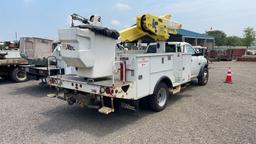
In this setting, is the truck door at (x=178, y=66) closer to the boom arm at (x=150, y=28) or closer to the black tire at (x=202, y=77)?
Result: the boom arm at (x=150, y=28)

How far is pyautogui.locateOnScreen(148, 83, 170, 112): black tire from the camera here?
6.15 metres

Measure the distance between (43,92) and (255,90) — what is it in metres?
8.74

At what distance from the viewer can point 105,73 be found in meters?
5.55

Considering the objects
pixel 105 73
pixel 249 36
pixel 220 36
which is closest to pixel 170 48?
pixel 105 73

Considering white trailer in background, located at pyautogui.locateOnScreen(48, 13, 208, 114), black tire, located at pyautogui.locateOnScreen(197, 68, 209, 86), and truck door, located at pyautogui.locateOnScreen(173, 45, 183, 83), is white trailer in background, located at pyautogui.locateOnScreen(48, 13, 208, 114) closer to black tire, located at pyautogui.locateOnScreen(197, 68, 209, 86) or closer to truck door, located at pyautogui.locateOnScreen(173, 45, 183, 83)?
truck door, located at pyautogui.locateOnScreen(173, 45, 183, 83)

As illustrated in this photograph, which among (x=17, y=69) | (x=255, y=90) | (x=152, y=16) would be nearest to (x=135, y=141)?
(x=152, y=16)

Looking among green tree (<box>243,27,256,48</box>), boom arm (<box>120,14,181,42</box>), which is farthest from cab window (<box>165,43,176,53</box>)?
green tree (<box>243,27,256,48</box>)

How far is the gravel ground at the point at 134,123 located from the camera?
15.5 ft

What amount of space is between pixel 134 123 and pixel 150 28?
2.83 meters

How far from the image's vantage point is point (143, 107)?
6590 mm

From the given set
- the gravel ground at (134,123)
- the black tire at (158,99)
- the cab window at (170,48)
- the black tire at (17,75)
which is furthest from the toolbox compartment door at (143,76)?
the black tire at (17,75)

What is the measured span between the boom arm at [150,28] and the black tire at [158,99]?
171 cm

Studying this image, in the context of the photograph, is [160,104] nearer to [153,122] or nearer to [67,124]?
[153,122]

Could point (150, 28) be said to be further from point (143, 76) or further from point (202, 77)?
point (202, 77)
